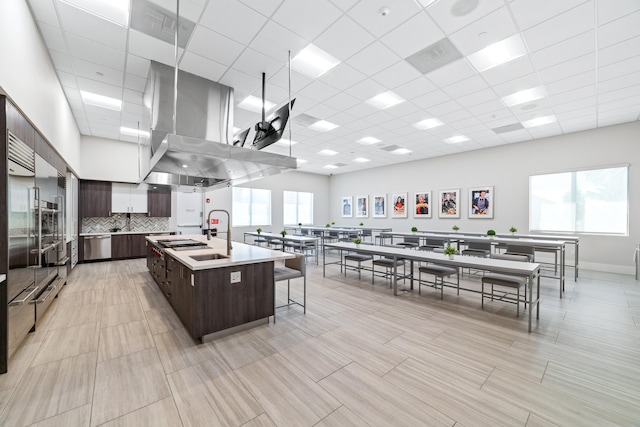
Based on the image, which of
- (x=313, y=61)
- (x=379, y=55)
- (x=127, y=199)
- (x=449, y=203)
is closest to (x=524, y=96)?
(x=379, y=55)

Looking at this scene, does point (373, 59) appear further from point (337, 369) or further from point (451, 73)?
point (337, 369)

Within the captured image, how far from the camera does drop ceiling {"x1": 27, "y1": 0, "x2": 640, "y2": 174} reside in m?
2.63

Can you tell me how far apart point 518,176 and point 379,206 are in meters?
4.77

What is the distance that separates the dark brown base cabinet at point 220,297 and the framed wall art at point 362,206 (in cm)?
864

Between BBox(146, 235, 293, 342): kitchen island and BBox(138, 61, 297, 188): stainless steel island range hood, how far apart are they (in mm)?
1094

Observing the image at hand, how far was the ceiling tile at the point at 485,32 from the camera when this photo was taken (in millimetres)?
2721

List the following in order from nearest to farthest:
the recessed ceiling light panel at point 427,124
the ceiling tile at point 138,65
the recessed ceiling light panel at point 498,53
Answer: the recessed ceiling light panel at point 498,53 → the ceiling tile at point 138,65 → the recessed ceiling light panel at point 427,124

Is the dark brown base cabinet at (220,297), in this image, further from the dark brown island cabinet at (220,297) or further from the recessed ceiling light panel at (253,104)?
the recessed ceiling light panel at (253,104)

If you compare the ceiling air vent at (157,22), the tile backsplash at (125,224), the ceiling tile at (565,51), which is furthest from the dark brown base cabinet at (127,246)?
the ceiling tile at (565,51)

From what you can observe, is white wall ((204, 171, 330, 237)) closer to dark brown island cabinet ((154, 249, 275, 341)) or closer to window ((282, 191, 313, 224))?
window ((282, 191, 313, 224))

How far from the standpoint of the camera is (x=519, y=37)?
302 centimetres

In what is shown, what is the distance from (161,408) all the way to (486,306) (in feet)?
12.9

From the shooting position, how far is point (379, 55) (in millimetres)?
3361

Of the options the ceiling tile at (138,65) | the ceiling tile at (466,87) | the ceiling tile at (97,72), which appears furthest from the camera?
the ceiling tile at (466,87)
